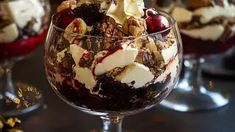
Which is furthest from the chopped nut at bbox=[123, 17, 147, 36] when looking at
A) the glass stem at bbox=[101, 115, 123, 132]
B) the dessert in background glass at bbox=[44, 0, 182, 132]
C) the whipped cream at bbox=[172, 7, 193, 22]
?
the whipped cream at bbox=[172, 7, 193, 22]

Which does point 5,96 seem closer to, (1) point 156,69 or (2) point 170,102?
(2) point 170,102

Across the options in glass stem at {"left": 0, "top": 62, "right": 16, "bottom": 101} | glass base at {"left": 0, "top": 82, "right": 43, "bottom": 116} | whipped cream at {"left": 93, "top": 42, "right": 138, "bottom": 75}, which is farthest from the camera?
glass stem at {"left": 0, "top": 62, "right": 16, "bottom": 101}

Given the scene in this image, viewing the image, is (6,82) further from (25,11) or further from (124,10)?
(124,10)

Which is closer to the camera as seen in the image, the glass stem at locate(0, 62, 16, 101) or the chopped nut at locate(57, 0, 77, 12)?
the chopped nut at locate(57, 0, 77, 12)

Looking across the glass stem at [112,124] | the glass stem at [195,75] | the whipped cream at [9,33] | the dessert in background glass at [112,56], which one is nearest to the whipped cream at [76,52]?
the dessert in background glass at [112,56]

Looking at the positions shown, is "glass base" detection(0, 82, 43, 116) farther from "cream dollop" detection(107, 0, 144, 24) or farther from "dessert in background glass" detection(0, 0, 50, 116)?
"cream dollop" detection(107, 0, 144, 24)

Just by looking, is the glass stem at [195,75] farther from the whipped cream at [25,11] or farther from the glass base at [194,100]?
the whipped cream at [25,11]
